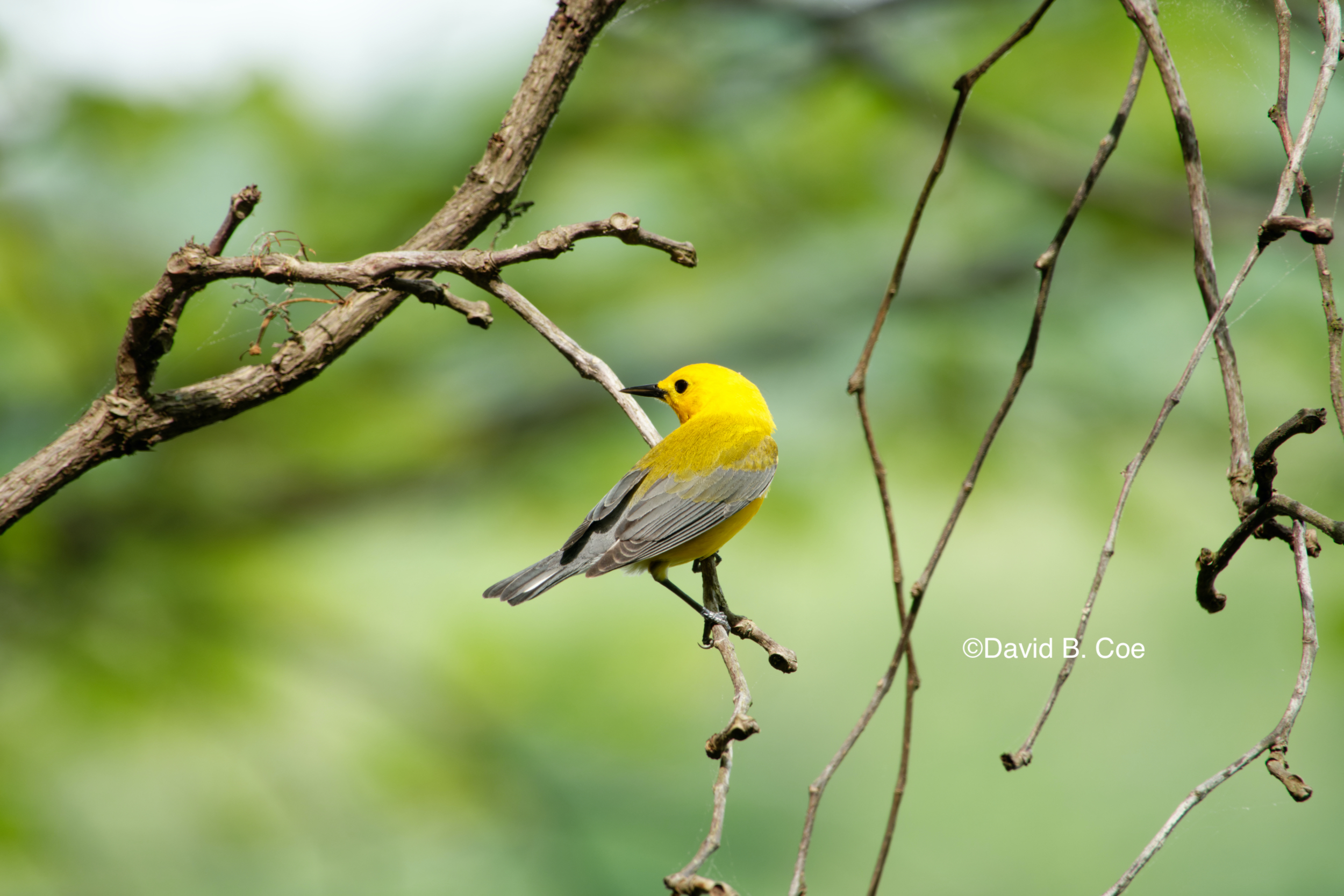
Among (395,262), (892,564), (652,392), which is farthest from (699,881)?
(652,392)

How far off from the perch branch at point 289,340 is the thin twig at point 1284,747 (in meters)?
1.32

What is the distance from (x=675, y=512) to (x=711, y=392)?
539mm

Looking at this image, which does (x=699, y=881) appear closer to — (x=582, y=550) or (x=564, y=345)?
(x=564, y=345)

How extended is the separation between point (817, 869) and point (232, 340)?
139 inches

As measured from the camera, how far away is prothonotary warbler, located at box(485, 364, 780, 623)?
217 centimetres

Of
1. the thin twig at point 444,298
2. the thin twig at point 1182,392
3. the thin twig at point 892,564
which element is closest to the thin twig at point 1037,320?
the thin twig at point 892,564

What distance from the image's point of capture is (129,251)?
4250 mm

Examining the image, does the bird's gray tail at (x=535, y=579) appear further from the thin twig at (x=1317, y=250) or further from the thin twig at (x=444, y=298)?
the thin twig at (x=1317, y=250)

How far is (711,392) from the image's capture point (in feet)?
8.73

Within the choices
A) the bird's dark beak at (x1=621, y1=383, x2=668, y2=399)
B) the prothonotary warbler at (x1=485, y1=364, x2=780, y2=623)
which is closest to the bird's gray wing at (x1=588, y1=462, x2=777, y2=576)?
the prothonotary warbler at (x1=485, y1=364, x2=780, y2=623)

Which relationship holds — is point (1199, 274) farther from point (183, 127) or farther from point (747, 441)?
point (183, 127)

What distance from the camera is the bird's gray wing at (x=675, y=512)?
7.14 feet

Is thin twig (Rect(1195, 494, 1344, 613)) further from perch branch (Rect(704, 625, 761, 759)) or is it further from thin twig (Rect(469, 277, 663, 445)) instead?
thin twig (Rect(469, 277, 663, 445))

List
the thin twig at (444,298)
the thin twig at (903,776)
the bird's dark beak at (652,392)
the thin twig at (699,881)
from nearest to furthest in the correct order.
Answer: the thin twig at (699,881) < the thin twig at (903,776) < the thin twig at (444,298) < the bird's dark beak at (652,392)
